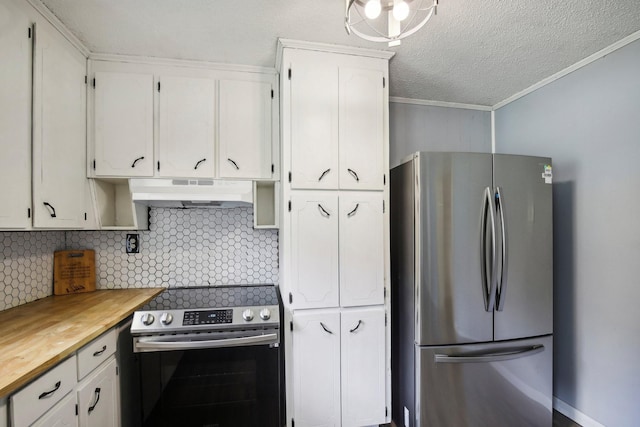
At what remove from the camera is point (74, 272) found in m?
1.98

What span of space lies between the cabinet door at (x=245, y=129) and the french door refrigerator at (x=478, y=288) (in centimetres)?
103

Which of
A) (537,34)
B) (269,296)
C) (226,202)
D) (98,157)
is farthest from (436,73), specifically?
(98,157)

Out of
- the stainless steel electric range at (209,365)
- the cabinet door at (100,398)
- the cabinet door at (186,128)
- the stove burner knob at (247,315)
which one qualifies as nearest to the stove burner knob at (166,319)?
the stainless steel electric range at (209,365)

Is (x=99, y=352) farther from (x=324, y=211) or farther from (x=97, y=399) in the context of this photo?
(x=324, y=211)

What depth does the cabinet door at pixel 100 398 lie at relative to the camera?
50.4 inches

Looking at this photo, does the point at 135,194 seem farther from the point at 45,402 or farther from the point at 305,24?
the point at 305,24

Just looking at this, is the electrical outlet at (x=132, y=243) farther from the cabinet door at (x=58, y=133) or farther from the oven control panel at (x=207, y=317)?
the oven control panel at (x=207, y=317)

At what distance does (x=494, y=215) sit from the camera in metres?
1.75

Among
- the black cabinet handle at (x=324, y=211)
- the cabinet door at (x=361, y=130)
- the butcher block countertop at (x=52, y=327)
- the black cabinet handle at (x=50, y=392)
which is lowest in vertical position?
the black cabinet handle at (x=50, y=392)

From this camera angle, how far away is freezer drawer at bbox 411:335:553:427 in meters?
1.71

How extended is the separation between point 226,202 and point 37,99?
1.07m

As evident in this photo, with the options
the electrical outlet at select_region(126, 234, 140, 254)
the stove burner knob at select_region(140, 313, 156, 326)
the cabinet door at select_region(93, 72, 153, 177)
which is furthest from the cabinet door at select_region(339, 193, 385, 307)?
the electrical outlet at select_region(126, 234, 140, 254)

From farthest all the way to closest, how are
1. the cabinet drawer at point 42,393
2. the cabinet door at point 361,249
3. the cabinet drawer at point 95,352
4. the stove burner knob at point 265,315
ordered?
the cabinet door at point 361,249
the stove burner knob at point 265,315
the cabinet drawer at point 95,352
the cabinet drawer at point 42,393

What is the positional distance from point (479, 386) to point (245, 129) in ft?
7.32
